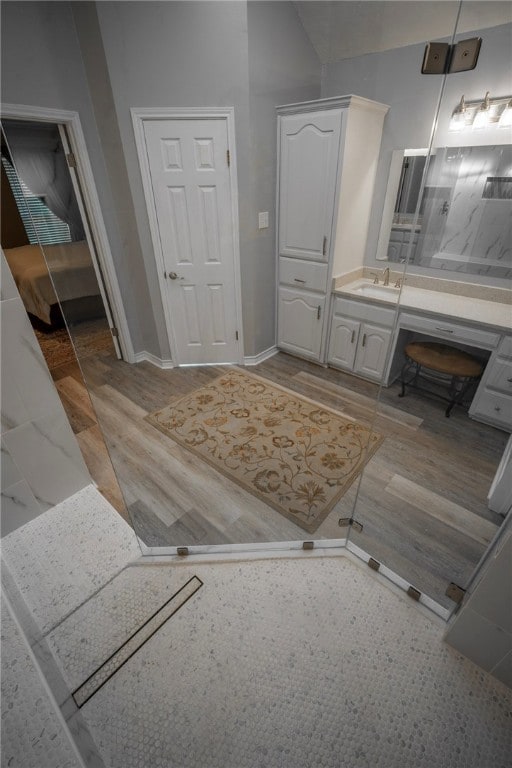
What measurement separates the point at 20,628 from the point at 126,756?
0.49 m

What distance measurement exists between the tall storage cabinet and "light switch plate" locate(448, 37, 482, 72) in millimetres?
949

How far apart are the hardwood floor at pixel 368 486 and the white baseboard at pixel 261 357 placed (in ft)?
1.85

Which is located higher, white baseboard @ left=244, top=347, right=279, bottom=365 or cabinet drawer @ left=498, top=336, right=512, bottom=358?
cabinet drawer @ left=498, top=336, right=512, bottom=358

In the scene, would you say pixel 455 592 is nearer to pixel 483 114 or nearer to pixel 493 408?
pixel 493 408

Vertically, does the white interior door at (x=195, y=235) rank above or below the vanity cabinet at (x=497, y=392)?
above

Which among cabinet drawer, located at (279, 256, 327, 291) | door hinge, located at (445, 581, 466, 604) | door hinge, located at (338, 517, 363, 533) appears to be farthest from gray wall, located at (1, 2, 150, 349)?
door hinge, located at (445, 581, 466, 604)

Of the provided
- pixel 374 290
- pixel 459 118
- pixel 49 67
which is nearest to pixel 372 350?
pixel 374 290

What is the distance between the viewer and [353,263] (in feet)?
8.45

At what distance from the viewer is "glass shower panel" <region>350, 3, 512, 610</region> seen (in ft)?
5.11

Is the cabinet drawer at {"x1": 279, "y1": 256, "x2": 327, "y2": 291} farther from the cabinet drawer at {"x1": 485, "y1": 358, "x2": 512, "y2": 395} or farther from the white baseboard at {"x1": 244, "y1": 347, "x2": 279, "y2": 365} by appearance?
the cabinet drawer at {"x1": 485, "y1": 358, "x2": 512, "y2": 395}

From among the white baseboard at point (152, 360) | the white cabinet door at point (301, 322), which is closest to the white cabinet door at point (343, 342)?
the white cabinet door at point (301, 322)

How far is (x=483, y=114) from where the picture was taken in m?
1.83

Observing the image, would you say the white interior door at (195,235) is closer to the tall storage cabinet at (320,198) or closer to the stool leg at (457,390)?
the tall storage cabinet at (320,198)

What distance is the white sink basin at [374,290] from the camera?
8.02 ft
